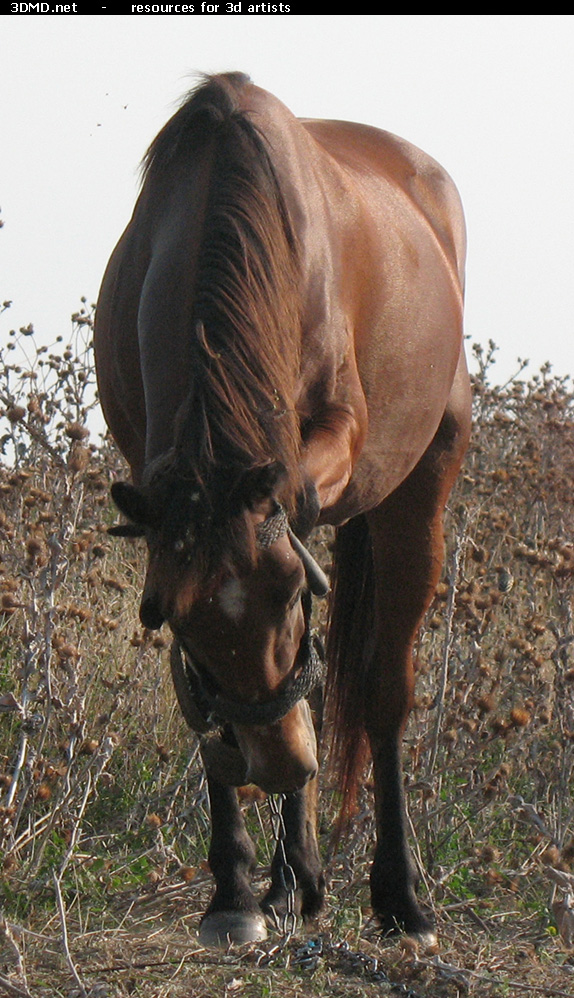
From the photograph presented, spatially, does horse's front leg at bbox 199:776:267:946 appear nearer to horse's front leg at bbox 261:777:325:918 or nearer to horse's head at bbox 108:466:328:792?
horse's front leg at bbox 261:777:325:918

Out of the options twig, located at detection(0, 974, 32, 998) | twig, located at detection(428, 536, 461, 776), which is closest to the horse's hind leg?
twig, located at detection(428, 536, 461, 776)

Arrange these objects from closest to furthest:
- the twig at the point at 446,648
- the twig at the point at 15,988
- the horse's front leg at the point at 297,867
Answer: the twig at the point at 15,988
the horse's front leg at the point at 297,867
the twig at the point at 446,648

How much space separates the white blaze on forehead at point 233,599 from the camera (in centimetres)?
246

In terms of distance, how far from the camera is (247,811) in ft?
14.6

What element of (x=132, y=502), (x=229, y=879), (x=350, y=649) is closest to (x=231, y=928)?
(x=229, y=879)

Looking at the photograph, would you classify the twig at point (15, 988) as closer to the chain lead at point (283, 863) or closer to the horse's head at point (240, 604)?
the horse's head at point (240, 604)

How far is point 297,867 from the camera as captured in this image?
3.70 meters

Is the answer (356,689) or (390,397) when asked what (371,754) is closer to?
(356,689)

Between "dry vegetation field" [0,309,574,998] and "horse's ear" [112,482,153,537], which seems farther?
"dry vegetation field" [0,309,574,998]

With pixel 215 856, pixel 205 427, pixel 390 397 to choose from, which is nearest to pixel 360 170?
pixel 390 397

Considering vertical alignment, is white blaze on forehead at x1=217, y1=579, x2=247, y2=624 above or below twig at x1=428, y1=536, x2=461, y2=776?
above

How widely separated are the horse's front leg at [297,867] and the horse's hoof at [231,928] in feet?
0.33

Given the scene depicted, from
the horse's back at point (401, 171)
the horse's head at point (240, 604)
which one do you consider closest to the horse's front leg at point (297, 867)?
the horse's head at point (240, 604)

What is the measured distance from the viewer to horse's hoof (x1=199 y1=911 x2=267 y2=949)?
3484mm
